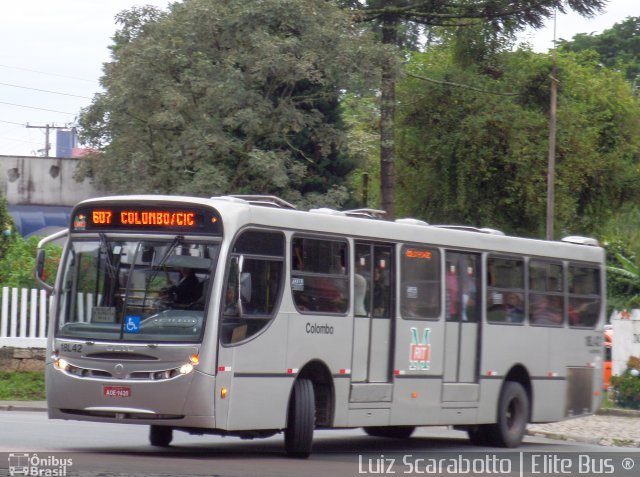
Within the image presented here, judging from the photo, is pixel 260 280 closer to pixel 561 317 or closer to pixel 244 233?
pixel 244 233

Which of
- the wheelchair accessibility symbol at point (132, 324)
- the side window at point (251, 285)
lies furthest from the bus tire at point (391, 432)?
the wheelchair accessibility symbol at point (132, 324)

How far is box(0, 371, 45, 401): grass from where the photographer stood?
23094 millimetres

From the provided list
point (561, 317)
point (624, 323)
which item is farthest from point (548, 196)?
point (561, 317)

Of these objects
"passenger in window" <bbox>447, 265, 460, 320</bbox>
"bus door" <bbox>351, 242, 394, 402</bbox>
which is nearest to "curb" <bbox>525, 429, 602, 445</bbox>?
"passenger in window" <bbox>447, 265, 460, 320</bbox>

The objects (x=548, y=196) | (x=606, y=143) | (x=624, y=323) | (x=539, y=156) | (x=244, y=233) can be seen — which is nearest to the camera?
(x=244, y=233)

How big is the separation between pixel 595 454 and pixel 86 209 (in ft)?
26.1

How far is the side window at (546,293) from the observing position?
62.9 feet

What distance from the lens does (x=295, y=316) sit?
46.9 ft

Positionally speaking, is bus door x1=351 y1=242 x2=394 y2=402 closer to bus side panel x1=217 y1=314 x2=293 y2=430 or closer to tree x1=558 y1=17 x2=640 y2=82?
bus side panel x1=217 y1=314 x2=293 y2=430

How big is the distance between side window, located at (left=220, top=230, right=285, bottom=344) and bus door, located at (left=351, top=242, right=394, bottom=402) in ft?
5.34

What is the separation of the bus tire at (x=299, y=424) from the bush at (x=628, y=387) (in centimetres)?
1381

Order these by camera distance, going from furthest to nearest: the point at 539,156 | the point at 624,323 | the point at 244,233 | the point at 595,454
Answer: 1. the point at 539,156
2. the point at 624,323
3. the point at 595,454
4. the point at 244,233

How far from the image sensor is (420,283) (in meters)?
16.7

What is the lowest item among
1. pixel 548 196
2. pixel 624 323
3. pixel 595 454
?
pixel 595 454
